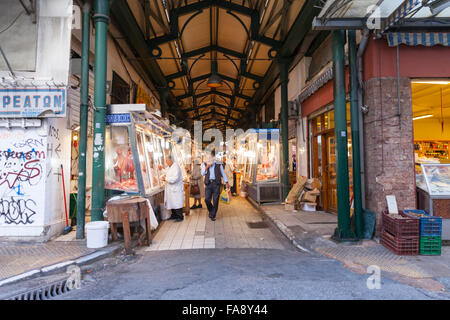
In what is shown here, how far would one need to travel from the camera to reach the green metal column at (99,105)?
6340mm

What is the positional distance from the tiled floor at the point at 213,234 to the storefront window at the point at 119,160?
1.55m

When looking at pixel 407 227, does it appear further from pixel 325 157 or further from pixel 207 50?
pixel 207 50

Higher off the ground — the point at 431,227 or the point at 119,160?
the point at 119,160

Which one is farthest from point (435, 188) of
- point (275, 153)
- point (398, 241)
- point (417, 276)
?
point (275, 153)

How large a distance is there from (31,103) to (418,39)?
801 centimetres

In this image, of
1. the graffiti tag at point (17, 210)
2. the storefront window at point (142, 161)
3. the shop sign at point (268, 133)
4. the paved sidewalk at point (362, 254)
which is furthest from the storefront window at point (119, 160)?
the shop sign at point (268, 133)

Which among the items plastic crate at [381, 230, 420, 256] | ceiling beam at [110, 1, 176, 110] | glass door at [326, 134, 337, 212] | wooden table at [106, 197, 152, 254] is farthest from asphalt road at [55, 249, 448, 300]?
ceiling beam at [110, 1, 176, 110]

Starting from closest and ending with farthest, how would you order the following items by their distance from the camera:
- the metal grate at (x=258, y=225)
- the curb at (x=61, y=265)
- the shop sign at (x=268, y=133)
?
1. the curb at (x=61, y=265)
2. the metal grate at (x=258, y=225)
3. the shop sign at (x=268, y=133)

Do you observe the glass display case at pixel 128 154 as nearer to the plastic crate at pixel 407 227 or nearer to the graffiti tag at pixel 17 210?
the graffiti tag at pixel 17 210

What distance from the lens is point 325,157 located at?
955 centimetres

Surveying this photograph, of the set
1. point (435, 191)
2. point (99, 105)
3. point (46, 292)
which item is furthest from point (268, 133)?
point (46, 292)

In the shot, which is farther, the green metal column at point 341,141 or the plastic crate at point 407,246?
the green metal column at point 341,141

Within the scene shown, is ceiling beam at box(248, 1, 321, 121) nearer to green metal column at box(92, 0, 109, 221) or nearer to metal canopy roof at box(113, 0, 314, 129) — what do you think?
metal canopy roof at box(113, 0, 314, 129)

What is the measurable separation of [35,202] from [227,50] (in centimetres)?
1138
